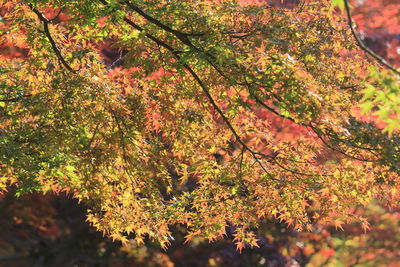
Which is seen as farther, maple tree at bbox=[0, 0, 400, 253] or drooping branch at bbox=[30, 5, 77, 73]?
drooping branch at bbox=[30, 5, 77, 73]

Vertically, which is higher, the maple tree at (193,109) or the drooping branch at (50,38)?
the drooping branch at (50,38)

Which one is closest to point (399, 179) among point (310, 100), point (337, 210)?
point (337, 210)

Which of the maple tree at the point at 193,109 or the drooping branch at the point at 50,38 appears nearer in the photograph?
the maple tree at the point at 193,109

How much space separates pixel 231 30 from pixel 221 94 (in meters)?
0.81

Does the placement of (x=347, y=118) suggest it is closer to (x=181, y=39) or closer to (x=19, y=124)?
(x=181, y=39)

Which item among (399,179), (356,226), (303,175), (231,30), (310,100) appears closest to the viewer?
(310,100)

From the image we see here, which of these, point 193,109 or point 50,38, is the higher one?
point 50,38

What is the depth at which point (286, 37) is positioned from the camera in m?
4.36

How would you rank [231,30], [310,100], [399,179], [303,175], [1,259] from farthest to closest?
1. [1,259]
2. [303,175]
3. [399,179]
4. [231,30]
5. [310,100]

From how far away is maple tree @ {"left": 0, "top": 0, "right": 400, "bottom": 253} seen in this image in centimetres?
403

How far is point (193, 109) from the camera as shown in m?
5.54

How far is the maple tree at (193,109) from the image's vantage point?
4.03 meters

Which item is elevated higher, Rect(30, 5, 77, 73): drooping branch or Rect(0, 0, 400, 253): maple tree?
Rect(30, 5, 77, 73): drooping branch

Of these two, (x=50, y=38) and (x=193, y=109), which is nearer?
(x=50, y=38)
